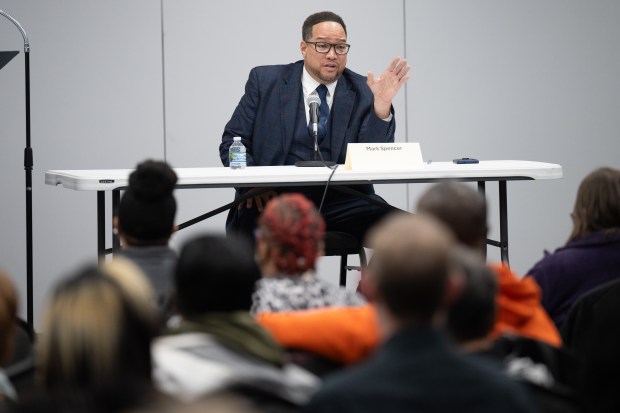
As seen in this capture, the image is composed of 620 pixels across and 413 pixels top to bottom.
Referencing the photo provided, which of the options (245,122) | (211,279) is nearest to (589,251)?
(211,279)

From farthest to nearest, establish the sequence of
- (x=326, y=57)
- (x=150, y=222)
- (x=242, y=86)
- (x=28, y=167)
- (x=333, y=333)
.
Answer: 1. (x=242, y=86)
2. (x=326, y=57)
3. (x=28, y=167)
4. (x=150, y=222)
5. (x=333, y=333)

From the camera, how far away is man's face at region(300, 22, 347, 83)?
4.45 m

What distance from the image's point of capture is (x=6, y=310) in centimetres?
155

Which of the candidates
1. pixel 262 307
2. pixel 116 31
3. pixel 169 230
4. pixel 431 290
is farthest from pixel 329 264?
pixel 431 290

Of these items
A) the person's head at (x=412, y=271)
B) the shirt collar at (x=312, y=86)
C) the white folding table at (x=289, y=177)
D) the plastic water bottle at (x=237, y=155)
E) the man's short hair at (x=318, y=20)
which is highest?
the man's short hair at (x=318, y=20)

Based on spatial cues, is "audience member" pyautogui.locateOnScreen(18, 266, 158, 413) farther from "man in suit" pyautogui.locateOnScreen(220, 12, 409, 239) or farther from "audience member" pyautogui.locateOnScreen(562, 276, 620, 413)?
"man in suit" pyautogui.locateOnScreen(220, 12, 409, 239)

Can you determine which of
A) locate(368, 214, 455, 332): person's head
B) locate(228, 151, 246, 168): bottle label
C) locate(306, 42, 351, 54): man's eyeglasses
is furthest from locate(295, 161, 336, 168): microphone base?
locate(368, 214, 455, 332): person's head

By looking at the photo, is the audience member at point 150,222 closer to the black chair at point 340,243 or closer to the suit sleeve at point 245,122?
the black chair at point 340,243

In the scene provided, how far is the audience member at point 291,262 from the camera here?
1.98 m

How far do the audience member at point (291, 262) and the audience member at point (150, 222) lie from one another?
0.87ft

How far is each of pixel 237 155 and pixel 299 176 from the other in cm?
48

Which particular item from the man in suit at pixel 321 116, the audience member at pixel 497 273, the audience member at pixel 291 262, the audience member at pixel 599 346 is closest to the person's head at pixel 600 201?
the audience member at pixel 599 346

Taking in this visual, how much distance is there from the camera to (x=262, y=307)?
6.41 ft

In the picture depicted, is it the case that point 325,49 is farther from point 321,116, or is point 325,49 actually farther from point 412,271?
point 412,271
